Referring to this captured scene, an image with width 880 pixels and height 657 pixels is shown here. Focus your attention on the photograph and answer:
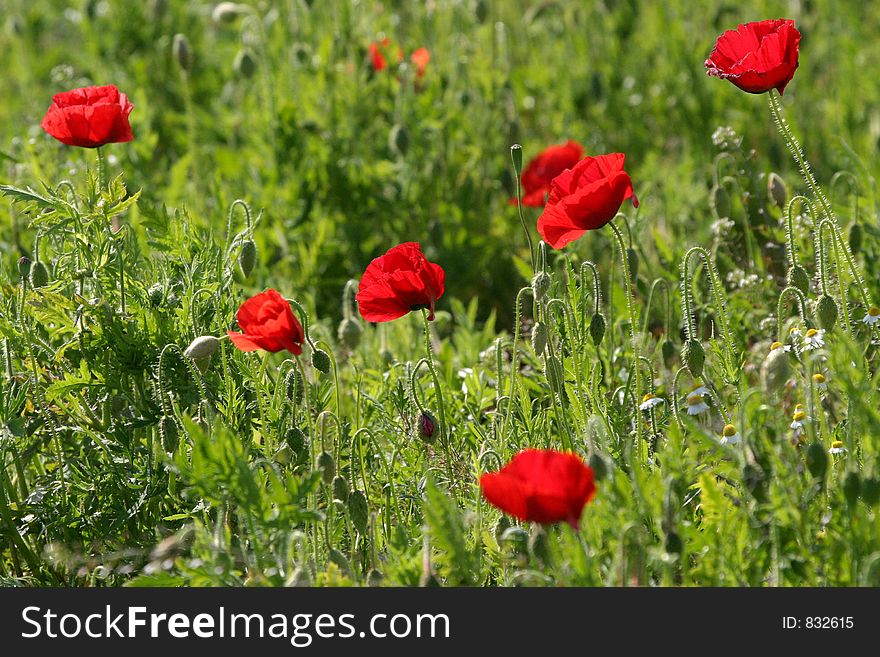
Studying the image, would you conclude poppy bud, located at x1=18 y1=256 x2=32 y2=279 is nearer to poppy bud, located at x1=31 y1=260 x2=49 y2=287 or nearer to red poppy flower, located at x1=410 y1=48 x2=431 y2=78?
poppy bud, located at x1=31 y1=260 x2=49 y2=287

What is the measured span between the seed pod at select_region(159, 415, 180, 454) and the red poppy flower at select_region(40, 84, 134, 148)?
66cm

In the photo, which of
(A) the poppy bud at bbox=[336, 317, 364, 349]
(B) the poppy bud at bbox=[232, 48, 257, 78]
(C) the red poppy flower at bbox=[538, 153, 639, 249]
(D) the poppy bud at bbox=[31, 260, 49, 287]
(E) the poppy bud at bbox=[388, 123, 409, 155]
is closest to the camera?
(C) the red poppy flower at bbox=[538, 153, 639, 249]

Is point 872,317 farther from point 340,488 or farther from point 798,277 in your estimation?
point 340,488

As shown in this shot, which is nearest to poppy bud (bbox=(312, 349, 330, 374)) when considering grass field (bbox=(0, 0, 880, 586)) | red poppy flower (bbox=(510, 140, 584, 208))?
grass field (bbox=(0, 0, 880, 586))

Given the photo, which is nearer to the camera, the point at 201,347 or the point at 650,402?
the point at 201,347

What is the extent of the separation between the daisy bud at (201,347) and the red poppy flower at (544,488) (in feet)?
2.25

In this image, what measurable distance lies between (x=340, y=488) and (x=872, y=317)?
1.12m

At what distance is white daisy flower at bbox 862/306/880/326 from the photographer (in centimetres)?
246

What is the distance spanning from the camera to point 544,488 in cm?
176

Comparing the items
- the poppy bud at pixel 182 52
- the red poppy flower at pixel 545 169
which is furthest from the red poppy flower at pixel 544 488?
the poppy bud at pixel 182 52

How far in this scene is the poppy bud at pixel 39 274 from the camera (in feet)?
8.54

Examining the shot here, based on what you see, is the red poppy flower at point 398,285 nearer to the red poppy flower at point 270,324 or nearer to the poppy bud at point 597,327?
the red poppy flower at point 270,324

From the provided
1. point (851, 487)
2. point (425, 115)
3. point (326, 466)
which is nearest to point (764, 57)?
point (851, 487)
